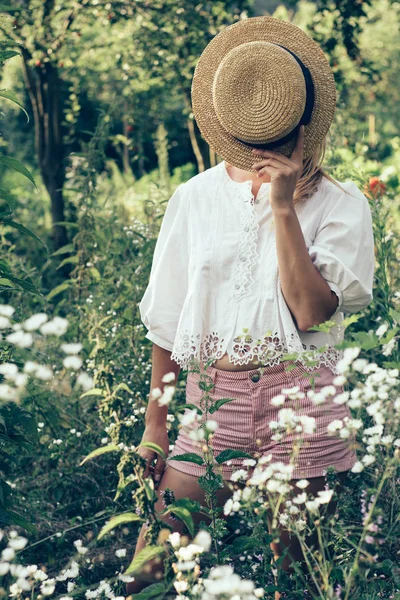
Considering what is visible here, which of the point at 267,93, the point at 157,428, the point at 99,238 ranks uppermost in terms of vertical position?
the point at 267,93

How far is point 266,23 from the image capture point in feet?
7.27

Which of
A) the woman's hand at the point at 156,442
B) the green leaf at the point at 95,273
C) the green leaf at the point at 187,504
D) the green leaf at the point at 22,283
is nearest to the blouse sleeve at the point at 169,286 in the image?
the woman's hand at the point at 156,442

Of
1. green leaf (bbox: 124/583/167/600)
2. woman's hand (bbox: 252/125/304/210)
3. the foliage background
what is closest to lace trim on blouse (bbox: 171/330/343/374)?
the foliage background

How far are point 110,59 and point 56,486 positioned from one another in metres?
5.20

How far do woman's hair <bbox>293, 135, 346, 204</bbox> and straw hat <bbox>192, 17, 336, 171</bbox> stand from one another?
3 centimetres

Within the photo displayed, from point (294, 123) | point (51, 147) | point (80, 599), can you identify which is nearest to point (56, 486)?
point (80, 599)

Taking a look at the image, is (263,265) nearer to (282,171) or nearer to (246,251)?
(246,251)

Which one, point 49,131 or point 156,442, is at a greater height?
point 156,442

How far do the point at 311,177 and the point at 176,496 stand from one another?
0.94 meters

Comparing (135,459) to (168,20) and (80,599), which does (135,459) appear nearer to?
(80,599)

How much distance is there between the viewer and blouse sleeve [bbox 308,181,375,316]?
6.52 feet

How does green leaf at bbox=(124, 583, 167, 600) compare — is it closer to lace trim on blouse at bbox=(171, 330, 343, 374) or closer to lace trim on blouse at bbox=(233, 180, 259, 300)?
lace trim on blouse at bbox=(171, 330, 343, 374)

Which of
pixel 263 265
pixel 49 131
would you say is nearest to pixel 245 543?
pixel 263 265

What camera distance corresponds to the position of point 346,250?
6.60 feet
